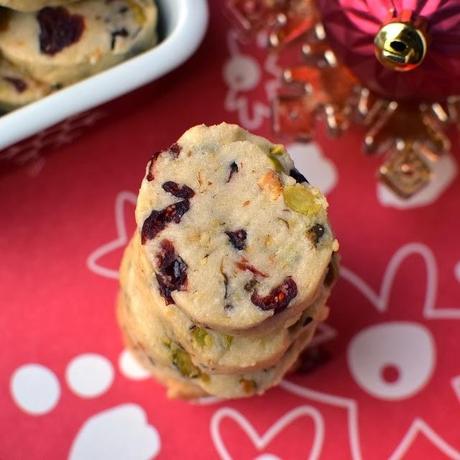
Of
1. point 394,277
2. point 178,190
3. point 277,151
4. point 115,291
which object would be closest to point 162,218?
point 178,190

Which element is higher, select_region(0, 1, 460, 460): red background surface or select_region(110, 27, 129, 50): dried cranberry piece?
select_region(110, 27, 129, 50): dried cranberry piece

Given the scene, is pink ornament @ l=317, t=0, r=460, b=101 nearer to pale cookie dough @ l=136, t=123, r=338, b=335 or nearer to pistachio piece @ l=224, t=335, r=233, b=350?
pale cookie dough @ l=136, t=123, r=338, b=335

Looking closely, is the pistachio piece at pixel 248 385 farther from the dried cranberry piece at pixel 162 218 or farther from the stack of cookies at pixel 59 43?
the stack of cookies at pixel 59 43

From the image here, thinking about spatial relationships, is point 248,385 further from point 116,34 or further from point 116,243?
point 116,34

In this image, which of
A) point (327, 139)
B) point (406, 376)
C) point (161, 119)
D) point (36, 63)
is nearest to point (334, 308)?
point (406, 376)

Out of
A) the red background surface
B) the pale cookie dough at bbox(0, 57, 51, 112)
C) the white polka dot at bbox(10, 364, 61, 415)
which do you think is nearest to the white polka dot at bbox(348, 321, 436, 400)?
the red background surface

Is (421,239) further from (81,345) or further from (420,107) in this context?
(81,345)
